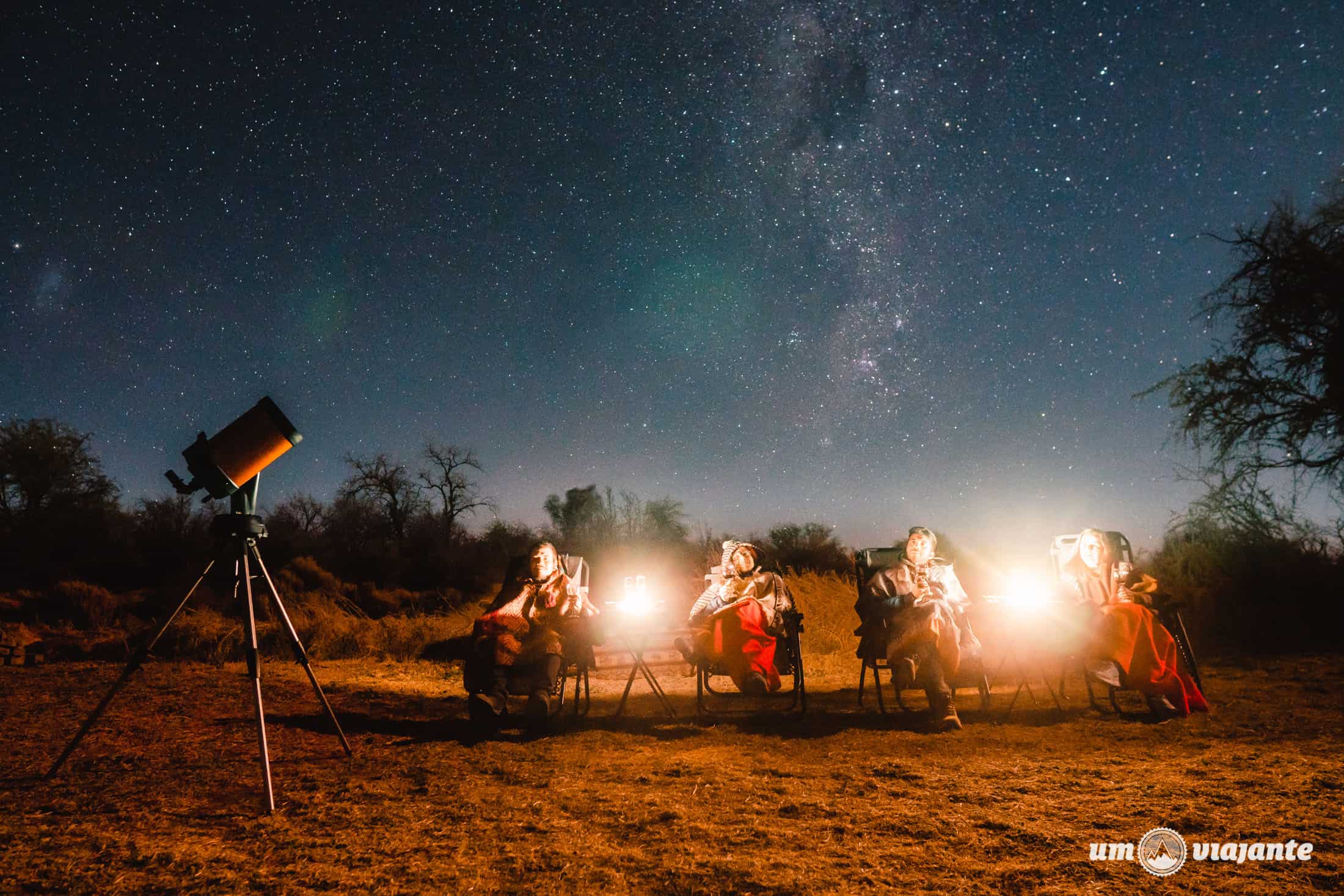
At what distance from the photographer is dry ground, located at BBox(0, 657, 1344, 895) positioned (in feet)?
7.08

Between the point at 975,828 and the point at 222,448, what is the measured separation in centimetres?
397

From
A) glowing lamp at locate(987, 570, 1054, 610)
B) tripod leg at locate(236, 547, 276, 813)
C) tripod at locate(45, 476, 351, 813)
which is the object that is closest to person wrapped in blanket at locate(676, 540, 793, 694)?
glowing lamp at locate(987, 570, 1054, 610)

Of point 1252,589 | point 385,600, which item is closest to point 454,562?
point 385,600

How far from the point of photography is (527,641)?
473cm

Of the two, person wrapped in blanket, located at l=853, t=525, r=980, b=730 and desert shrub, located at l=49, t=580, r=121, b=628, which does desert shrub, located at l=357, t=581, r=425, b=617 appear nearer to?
desert shrub, located at l=49, t=580, r=121, b=628

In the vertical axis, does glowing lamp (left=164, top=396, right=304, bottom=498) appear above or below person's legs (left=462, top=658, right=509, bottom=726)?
above

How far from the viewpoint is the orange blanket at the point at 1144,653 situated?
4.30 metres

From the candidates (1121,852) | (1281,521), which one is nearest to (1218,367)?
(1281,521)

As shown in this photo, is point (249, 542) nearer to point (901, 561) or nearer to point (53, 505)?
point (901, 561)

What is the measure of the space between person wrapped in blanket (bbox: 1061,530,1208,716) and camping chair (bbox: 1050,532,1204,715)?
4cm

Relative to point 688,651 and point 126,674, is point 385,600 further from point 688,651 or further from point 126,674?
point 126,674

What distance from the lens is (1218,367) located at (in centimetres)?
980

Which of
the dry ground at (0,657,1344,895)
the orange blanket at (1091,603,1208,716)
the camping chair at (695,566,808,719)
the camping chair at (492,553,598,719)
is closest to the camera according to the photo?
the dry ground at (0,657,1344,895)

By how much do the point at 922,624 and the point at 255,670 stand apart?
429 cm
